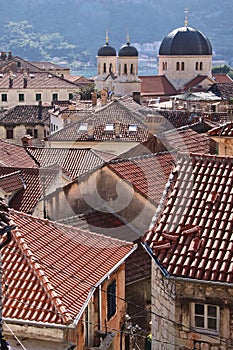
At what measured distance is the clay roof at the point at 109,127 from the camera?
40.8 m

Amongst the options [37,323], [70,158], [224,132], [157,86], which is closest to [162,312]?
[37,323]


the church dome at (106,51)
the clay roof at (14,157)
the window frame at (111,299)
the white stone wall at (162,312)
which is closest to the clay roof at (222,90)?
the church dome at (106,51)

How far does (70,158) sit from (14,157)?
2.12 m

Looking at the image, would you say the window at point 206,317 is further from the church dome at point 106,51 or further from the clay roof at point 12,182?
the church dome at point 106,51

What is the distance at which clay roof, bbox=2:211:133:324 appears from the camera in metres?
11.9

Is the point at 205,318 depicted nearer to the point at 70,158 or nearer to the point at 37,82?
the point at 70,158

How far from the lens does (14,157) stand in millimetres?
32438

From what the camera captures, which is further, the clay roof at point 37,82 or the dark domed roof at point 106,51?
the dark domed roof at point 106,51

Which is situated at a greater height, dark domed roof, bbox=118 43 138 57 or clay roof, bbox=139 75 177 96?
dark domed roof, bbox=118 43 138 57

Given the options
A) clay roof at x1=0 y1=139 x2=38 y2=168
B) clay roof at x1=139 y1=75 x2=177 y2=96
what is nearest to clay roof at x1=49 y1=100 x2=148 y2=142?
clay roof at x1=0 y1=139 x2=38 y2=168

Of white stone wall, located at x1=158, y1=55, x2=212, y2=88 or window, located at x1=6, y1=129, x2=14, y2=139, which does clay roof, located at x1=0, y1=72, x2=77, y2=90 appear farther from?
window, located at x1=6, y1=129, x2=14, y2=139

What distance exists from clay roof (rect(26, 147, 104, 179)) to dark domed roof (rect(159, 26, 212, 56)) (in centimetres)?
7086

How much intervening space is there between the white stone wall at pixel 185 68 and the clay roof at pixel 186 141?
7105cm

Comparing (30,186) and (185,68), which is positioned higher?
(185,68)
